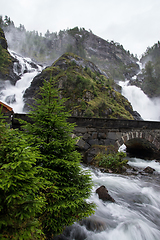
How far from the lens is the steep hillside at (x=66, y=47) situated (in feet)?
316

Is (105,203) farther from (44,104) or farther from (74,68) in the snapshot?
(74,68)

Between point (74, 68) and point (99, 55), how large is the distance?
89.3 metres

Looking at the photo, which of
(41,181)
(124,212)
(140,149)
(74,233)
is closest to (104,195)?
(124,212)

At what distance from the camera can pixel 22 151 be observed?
169 cm

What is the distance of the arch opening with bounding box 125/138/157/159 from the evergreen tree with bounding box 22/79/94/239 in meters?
11.0

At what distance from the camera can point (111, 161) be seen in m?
8.76

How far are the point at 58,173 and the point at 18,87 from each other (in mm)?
46423

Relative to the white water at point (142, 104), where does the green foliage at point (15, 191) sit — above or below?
below

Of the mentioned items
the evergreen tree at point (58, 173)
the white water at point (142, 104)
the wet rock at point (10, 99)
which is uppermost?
the white water at point (142, 104)

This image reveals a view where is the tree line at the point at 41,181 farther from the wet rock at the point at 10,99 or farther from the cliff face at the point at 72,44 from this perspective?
the cliff face at the point at 72,44

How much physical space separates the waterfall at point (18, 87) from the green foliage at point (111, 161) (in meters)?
29.2

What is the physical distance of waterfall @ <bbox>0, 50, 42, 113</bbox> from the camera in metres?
35.7

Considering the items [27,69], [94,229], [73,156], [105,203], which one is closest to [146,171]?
[105,203]

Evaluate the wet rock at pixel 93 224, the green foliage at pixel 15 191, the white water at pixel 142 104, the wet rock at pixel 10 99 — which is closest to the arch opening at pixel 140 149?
the wet rock at pixel 93 224
